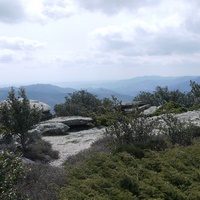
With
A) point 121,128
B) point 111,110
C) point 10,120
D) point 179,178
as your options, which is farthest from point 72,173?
point 10,120

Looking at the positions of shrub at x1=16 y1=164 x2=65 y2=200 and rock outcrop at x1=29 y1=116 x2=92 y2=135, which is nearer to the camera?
shrub at x1=16 y1=164 x2=65 y2=200

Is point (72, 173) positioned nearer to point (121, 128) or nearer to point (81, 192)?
point (81, 192)

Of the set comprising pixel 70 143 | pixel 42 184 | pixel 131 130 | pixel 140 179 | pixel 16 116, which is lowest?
pixel 70 143

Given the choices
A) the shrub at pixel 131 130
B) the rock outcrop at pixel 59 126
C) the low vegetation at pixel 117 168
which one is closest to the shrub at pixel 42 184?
the low vegetation at pixel 117 168

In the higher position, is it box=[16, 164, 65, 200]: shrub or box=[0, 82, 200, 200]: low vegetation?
box=[0, 82, 200, 200]: low vegetation

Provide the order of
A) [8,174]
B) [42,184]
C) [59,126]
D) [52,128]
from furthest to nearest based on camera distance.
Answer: [59,126], [52,128], [42,184], [8,174]

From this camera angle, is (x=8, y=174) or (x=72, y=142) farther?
(x=72, y=142)

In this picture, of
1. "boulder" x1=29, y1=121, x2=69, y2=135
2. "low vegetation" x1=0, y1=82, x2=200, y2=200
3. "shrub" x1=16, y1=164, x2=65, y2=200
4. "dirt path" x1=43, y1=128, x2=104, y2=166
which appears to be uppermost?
"low vegetation" x1=0, y1=82, x2=200, y2=200

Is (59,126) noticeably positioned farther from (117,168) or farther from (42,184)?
(117,168)

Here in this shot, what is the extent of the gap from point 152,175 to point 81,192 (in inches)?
54.7

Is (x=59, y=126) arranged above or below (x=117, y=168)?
below

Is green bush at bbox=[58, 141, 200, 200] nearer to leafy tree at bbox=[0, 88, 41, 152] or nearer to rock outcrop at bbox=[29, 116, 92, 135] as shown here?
leafy tree at bbox=[0, 88, 41, 152]

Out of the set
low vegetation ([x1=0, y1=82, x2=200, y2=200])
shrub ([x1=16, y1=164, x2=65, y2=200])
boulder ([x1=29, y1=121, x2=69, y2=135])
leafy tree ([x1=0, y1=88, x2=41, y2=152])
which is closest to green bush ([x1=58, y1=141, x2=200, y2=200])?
low vegetation ([x1=0, y1=82, x2=200, y2=200])

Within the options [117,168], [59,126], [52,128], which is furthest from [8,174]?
[59,126]
